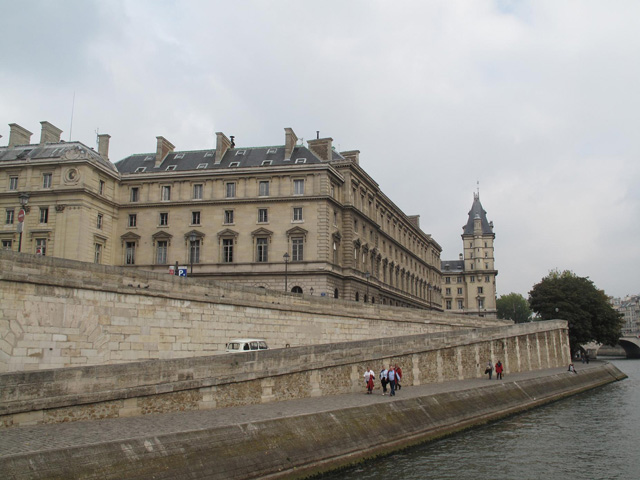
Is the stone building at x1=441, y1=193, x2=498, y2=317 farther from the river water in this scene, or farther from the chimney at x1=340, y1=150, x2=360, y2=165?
the river water

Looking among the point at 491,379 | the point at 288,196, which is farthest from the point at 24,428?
the point at 288,196

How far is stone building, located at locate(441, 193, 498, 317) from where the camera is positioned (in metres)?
126

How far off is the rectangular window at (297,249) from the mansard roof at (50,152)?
17206 millimetres

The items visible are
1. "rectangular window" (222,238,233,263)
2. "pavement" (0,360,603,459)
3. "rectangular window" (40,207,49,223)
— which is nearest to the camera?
"pavement" (0,360,603,459)

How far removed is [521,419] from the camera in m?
26.4

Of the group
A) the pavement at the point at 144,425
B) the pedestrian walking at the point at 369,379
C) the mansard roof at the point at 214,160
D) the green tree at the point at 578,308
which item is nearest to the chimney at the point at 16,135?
the mansard roof at the point at 214,160

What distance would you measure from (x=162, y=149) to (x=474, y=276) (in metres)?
86.6

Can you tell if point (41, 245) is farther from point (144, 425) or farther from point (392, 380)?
point (144, 425)

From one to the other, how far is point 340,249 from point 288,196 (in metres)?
6.75

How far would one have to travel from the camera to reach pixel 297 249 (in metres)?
49.5

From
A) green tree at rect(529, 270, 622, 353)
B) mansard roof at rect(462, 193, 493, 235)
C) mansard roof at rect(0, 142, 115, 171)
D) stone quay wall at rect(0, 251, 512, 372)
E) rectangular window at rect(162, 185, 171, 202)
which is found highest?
mansard roof at rect(462, 193, 493, 235)

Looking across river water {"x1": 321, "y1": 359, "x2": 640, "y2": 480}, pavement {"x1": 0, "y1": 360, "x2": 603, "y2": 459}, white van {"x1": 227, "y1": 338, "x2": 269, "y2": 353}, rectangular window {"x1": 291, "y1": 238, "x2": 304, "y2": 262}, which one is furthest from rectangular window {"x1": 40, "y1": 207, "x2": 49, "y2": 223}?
river water {"x1": 321, "y1": 359, "x2": 640, "y2": 480}

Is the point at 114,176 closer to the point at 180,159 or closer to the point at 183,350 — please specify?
the point at 180,159

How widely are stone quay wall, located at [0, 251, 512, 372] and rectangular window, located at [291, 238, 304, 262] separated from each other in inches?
784
